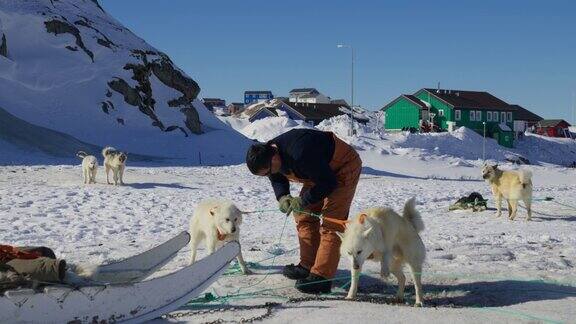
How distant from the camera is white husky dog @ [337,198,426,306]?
5051 mm

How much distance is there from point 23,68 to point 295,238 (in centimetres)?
2624

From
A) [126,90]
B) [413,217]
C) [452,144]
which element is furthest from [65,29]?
[413,217]

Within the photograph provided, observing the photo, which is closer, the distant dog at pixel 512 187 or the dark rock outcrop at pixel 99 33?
the distant dog at pixel 512 187

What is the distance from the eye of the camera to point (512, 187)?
1204 cm

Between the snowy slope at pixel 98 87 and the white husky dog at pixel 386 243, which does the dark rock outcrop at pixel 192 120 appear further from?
the white husky dog at pixel 386 243

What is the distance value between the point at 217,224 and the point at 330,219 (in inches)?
47.7

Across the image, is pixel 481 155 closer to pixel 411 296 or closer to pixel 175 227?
pixel 175 227

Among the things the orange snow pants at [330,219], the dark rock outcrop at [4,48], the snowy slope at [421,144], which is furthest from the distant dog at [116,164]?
the snowy slope at [421,144]

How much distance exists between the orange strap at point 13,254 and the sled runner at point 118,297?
0.44m

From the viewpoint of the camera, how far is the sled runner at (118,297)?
4000 millimetres

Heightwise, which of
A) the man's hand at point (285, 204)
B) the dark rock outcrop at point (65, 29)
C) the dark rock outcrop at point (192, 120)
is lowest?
the man's hand at point (285, 204)

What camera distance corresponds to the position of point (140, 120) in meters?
32.5

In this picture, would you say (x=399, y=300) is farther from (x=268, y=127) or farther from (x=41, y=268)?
(x=268, y=127)

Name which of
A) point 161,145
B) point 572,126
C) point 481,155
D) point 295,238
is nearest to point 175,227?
point 295,238
